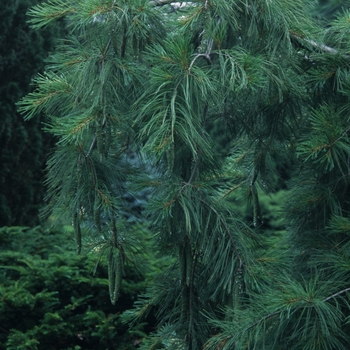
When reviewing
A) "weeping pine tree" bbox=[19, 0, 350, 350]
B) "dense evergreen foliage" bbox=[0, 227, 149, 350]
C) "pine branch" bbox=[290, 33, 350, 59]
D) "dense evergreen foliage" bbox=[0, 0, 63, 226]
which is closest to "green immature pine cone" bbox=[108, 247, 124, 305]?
"weeping pine tree" bbox=[19, 0, 350, 350]

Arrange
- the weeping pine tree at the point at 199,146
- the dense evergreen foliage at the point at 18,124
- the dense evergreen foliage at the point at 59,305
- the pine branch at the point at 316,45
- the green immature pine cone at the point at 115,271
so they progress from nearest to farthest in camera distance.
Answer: the weeping pine tree at the point at 199,146 < the green immature pine cone at the point at 115,271 < the pine branch at the point at 316,45 < the dense evergreen foliage at the point at 59,305 < the dense evergreen foliage at the point at 18,124

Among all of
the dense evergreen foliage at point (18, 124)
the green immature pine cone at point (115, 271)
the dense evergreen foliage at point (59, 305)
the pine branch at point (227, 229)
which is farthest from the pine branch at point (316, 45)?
the dense evergreen foliage at point (18, 124)

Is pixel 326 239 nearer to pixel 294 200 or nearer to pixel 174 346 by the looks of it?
pixel 294 200

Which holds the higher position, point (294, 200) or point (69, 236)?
point (294, 200)

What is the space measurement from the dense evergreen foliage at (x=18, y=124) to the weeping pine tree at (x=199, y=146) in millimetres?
2382

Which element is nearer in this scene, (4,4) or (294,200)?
(294,200)

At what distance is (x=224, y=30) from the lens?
2.33 metres

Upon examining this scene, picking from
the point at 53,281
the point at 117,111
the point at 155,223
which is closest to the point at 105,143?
the point at 117,111

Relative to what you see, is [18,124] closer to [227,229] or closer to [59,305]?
[59,305]

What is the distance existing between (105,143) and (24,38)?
3.00m

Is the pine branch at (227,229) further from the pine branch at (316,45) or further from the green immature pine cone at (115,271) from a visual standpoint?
the pine branch at (316,45)

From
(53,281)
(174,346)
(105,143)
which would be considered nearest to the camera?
(105,143)

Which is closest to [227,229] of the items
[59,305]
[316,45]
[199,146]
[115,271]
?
[199,146]

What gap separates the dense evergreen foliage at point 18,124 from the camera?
4.85 m
